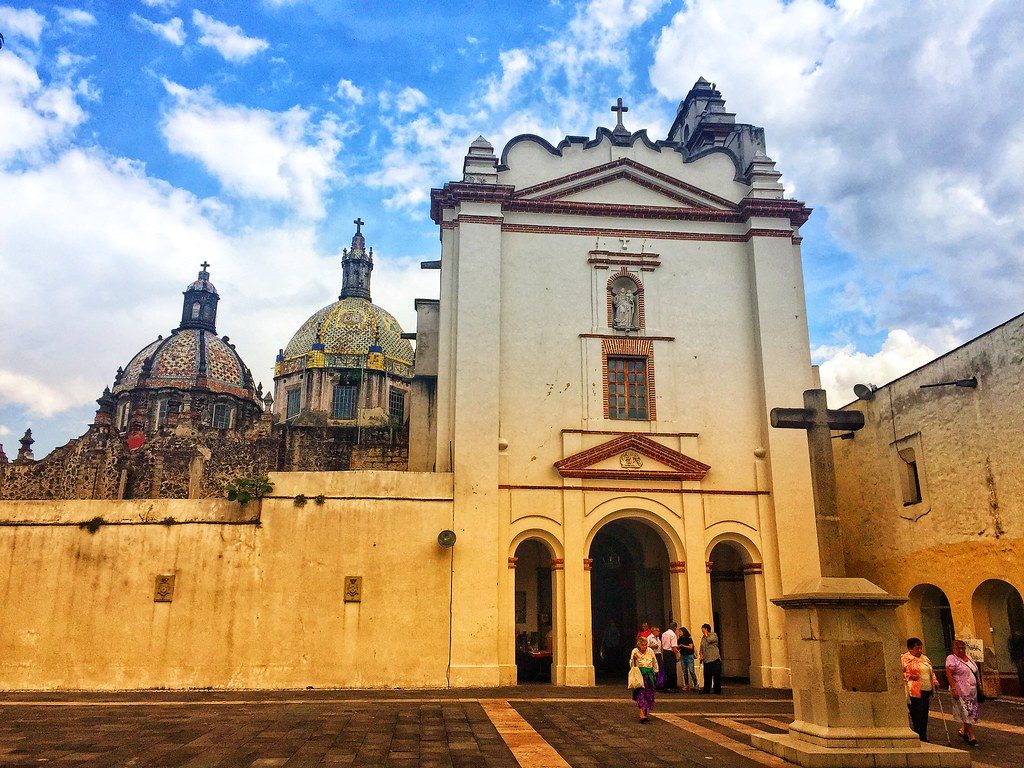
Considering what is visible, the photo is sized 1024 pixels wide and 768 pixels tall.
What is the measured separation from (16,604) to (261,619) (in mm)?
5124

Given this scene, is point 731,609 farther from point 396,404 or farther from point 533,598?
point 396,404

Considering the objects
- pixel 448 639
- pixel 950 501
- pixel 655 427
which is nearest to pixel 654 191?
pixel 655 427

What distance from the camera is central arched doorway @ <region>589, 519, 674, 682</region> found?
20875mm

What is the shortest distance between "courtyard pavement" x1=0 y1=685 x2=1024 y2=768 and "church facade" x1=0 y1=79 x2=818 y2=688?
1.29 metres

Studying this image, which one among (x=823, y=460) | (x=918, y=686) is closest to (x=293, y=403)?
(x=823, y=460)

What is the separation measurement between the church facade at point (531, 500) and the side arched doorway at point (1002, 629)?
3550 mm

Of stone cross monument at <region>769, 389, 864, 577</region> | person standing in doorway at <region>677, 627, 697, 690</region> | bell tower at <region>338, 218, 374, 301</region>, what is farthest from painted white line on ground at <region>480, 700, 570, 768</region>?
bell tower at <region>338, 218, 374, 301</region>

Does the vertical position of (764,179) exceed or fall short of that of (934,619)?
it exceeds it

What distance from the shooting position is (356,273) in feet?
168

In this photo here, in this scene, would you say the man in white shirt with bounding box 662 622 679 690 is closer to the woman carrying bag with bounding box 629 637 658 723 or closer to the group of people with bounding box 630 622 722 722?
the group of people with bounding box 630 622 722 722

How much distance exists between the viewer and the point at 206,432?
29719mm

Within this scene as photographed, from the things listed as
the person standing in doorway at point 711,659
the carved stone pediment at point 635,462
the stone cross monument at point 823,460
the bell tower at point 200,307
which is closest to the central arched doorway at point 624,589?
the carved stone pediment at point 635,462

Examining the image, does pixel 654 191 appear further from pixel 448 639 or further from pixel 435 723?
pixel 435 723

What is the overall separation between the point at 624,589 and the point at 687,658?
5.15 meters
